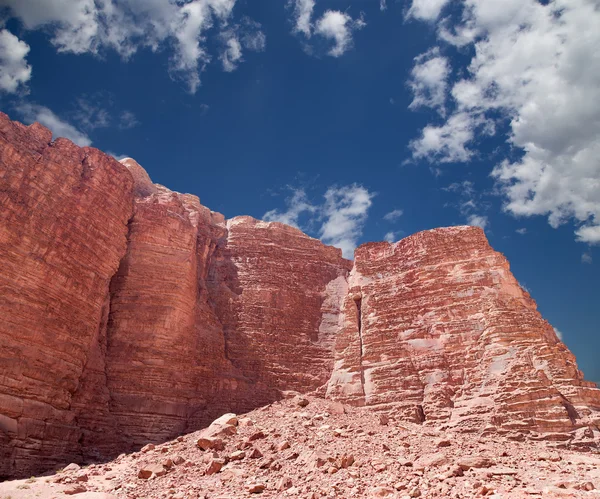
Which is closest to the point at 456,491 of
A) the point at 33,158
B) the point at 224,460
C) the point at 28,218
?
the point at 224,460

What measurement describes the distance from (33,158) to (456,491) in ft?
82.4

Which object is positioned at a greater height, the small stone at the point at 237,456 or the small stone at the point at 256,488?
the small stone at the point at 237,456

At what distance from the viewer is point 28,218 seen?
2328cm

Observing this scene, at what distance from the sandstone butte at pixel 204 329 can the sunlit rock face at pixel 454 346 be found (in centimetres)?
9

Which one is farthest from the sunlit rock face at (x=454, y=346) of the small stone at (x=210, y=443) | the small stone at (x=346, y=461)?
the small stone at (x=210, y=443)

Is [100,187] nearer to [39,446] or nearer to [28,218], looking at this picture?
[28,218]

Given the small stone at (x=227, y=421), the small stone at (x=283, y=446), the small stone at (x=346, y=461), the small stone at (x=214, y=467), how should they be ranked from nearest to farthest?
the small stone at (x=346, y=461), the small stone at (x=214, y=467), the small stone at (x=283, y=446), the small stone at (x=227, y=421)

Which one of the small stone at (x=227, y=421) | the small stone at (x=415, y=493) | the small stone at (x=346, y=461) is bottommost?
the small stone at (x=415, y=493)

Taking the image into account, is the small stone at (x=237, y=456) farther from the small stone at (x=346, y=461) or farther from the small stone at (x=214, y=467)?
the small stone at (x=346, y=461)

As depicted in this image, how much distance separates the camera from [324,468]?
50.3 feet

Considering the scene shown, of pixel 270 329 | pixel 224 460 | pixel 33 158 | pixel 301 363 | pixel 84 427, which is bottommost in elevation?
pixel 224 460

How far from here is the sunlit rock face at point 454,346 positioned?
23656 mm

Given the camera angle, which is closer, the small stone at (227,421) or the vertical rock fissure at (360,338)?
the small stone at (227,421)

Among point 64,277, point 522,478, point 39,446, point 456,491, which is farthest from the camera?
point 64,277
